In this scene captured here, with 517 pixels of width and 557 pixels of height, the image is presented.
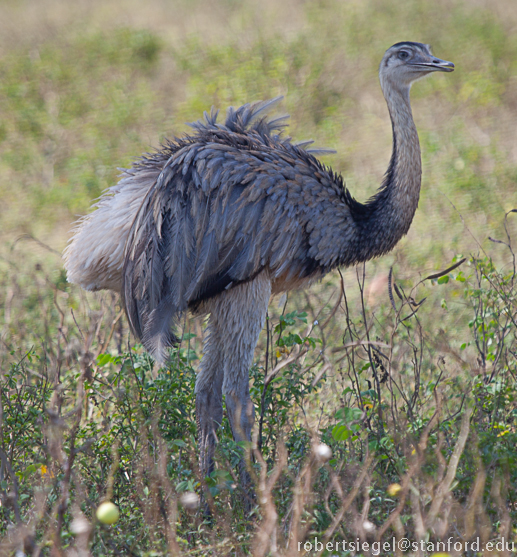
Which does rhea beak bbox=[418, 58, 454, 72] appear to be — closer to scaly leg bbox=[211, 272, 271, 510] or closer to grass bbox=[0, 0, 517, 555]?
grass bbox=[0, 0, 517, 555]

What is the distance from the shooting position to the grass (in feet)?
9.32

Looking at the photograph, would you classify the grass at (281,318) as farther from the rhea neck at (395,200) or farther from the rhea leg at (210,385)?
the rhea neck at (395,200)

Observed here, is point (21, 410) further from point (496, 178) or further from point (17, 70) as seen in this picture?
point (17, 70)

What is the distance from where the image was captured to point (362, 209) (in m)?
4.06

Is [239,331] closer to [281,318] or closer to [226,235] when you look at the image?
[281,318]

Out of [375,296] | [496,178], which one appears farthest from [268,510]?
[496,178]

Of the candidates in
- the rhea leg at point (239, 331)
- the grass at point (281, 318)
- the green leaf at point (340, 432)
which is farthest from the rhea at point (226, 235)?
the green leaf at point (340, 432)

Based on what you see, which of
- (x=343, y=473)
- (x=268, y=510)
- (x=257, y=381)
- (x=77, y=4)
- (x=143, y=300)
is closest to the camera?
(x=268, y=510)

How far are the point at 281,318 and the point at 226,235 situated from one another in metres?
0.48

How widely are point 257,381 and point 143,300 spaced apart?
29.1 inches

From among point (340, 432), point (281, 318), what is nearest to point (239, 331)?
point (281, 318)

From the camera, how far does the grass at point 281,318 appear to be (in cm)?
284

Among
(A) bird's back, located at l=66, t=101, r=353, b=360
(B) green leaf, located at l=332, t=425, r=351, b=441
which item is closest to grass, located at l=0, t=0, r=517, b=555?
Result: (B) green leaf, located at l=332, t=425, r=351, b=441

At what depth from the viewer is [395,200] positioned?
406 centimetres
